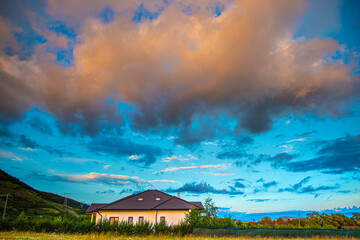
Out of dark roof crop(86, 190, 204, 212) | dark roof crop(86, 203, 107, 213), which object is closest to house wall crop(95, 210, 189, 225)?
dark roof crop(86, 190, 204, 212)

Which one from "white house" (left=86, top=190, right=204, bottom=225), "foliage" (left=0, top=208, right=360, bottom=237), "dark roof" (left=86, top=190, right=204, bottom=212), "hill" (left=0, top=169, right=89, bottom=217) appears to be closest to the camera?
"foliage" (left=0, top=208, right=360, bottom=237)

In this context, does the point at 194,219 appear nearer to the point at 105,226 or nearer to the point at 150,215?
the point at 150,215

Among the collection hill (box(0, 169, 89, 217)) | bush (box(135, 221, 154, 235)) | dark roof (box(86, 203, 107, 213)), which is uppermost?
hill (box(0, 169, 89, 217))

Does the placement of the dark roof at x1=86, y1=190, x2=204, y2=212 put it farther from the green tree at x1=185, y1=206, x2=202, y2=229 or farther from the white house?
the green tree at x1=185, y1=206, x2=202, y2=229

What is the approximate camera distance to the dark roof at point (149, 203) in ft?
156

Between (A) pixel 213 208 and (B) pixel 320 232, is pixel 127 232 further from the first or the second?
(A) pixel 213 208

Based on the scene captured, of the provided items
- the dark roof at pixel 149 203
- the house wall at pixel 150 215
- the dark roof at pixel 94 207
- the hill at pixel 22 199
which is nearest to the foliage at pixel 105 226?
the house wall at pixel 150 215

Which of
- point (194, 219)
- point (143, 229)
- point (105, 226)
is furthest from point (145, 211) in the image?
point (194, 219)

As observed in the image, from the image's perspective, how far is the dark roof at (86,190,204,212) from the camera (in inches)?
1877

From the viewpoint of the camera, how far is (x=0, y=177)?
560 ft

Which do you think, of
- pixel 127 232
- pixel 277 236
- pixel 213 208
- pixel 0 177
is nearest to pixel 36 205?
pixel 0 177

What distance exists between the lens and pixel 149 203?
50250 mm

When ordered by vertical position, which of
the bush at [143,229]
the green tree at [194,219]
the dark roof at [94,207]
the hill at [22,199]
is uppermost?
the hill at [22,199]

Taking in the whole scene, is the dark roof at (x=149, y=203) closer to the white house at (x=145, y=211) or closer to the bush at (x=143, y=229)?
the white house at (x=145, y=211)
